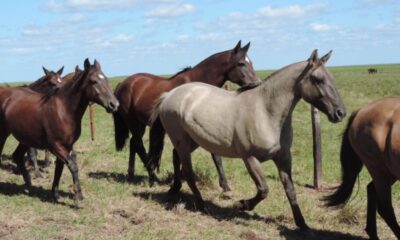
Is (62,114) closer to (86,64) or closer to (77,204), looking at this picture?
(86,64)

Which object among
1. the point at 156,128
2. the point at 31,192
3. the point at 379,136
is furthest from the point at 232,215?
the point at 31,192

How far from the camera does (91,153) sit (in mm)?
11977

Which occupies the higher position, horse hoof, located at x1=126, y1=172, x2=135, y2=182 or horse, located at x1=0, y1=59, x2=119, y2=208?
horse, located at x1=0, y1=59, x2=119, y2=208

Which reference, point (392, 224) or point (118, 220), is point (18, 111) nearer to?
point (118, 220)

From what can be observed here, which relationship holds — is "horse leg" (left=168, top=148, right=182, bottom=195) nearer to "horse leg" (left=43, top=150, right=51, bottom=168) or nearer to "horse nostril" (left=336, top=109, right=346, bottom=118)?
"horse nostril" (left=336, top=109, right=346, bottom=118)

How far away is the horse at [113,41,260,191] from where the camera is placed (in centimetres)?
786

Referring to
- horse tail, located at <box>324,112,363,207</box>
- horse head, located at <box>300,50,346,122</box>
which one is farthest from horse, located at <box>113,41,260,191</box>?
horse tail, located at <box>324,112,363,207</box>

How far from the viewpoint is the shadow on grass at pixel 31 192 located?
762cm

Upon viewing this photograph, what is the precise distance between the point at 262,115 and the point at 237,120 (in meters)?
0.34

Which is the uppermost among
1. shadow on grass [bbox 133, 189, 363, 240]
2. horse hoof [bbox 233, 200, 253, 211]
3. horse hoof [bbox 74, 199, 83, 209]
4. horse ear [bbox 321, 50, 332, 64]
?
horse ear [bbox 321, 50, 332, 64]

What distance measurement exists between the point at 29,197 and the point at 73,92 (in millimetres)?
1797

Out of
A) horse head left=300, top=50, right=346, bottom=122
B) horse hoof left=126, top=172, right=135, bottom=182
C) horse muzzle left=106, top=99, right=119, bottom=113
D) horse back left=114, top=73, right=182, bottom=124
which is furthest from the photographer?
horse hoof left=126, top=172, right=135, bottom=182

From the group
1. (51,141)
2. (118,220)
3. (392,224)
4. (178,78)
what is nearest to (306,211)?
(392,224)

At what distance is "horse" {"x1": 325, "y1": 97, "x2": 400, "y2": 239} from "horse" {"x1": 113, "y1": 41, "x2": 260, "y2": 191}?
7.27 ft
